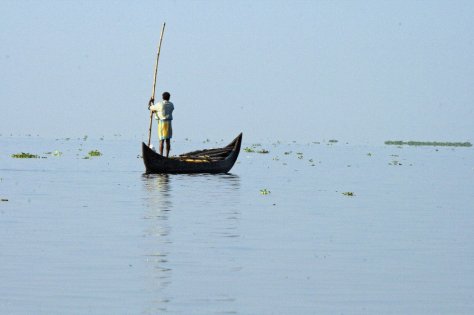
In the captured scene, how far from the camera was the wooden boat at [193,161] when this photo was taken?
3709 centimetres

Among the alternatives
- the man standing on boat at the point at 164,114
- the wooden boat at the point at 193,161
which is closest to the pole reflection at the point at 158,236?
the wooden boat at the point at 193,161

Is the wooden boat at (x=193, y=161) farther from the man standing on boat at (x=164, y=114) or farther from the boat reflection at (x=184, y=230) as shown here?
the boat reflection at (x=184, y=230)

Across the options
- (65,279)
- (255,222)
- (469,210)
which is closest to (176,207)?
(255,222)

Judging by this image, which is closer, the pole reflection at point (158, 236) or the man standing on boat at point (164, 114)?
the pole reflection at point (158, 236)

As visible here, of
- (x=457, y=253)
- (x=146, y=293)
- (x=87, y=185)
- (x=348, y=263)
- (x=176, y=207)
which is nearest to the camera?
(x=146, y=293)

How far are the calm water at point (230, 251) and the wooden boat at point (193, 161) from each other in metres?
4.77

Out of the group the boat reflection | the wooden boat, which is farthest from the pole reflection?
the wooden boat

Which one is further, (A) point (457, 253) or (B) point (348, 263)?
(A) point (457, 253)

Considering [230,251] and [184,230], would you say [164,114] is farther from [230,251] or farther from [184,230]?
[230,251]

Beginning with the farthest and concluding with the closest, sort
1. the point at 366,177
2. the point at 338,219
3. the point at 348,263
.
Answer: the point at 366,177 → the point at 338,219 → the point at 348,263

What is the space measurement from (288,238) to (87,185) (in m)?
15.6

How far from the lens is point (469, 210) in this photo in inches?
1061

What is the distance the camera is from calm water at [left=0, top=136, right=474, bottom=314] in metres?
12.3

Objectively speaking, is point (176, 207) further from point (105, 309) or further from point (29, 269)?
point (105, 309)
